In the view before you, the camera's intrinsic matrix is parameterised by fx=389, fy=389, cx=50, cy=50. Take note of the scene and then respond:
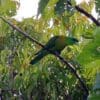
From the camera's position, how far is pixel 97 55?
1.91 ft

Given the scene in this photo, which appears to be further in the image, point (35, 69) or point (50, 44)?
point (35, 69)

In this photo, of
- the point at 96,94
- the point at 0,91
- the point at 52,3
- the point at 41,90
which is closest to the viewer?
the point at 96,94

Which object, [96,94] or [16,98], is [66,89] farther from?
[96,94]

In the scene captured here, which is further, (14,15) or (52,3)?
(14,15)

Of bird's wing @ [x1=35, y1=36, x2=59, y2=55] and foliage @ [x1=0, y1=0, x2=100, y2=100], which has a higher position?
bird's wing @ [x1=35, y1=36, x2=59, y2=55]

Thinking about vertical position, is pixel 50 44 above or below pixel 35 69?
above

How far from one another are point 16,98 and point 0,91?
254mm

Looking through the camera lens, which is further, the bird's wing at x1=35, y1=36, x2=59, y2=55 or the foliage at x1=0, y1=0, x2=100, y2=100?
the foliage at x1=0, y1=0, x2=100, y2=100

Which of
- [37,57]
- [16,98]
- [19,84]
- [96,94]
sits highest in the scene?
[96,94]

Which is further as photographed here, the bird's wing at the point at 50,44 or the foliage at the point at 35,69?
the foliage at the point at 35,69

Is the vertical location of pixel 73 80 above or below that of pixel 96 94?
→ below

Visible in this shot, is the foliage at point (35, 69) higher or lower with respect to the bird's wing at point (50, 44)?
lower

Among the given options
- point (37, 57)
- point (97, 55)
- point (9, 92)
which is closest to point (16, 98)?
point (9, 92)

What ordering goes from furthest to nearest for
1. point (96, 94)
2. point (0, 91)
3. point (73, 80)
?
1. point (0, 91)
2. point (73, 80)
3. point (96, 94)
